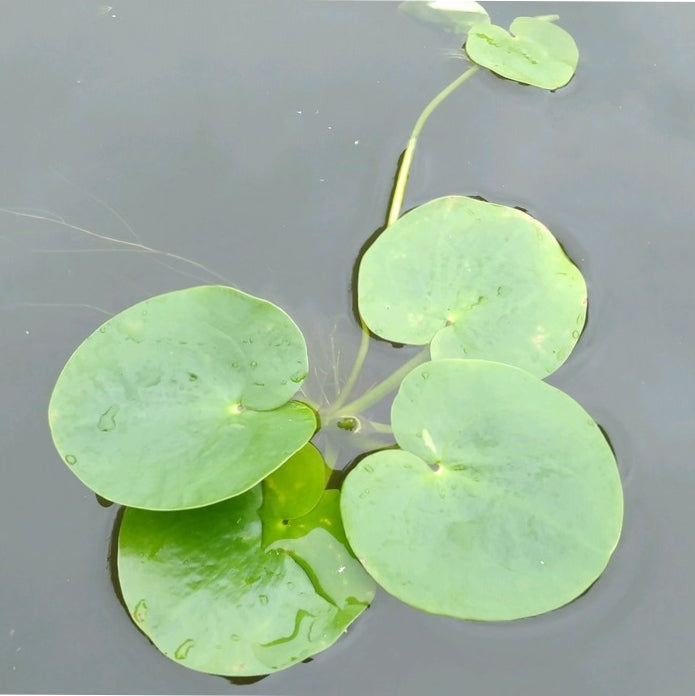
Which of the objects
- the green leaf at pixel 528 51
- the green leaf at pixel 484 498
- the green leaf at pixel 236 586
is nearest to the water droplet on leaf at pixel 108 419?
the green leaf at pixel 236 586

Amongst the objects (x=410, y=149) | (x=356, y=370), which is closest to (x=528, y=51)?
(x=410, y=149)

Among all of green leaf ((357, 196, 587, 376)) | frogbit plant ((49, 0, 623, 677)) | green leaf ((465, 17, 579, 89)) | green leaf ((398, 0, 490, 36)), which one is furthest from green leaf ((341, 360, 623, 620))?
green leaf ((398, 0, 490, 36))

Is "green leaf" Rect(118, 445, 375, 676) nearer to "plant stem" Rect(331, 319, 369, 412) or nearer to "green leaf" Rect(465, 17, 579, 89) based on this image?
"plant stem" Rect(331, 319, 369, 412)

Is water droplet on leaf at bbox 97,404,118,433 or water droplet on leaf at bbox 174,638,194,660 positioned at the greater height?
water droplet on leaf at bbox 97,404,118,433

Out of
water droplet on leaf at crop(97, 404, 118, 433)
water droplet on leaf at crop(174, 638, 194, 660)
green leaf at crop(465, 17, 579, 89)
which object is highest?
green leaf at crop(465, 17, 579, 89)

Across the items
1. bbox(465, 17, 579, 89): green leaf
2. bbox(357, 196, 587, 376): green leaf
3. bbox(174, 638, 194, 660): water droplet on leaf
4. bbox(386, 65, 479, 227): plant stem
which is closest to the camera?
bbox(174, 638, 194, 660): water droplet on leaf

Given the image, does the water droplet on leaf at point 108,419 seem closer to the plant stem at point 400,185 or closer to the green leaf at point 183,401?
the green leaf at point 183,401
